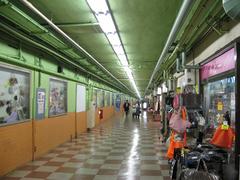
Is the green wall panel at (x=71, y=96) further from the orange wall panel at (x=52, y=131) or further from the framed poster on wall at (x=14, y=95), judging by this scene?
the framed poster on wall at (x=14, y=95)

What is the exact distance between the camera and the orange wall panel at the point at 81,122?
10.3 metres

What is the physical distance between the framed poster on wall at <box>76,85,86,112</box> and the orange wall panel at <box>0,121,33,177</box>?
14.5ft

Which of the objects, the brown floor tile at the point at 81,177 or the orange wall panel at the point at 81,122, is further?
the orange wall panel at the point at 81,122

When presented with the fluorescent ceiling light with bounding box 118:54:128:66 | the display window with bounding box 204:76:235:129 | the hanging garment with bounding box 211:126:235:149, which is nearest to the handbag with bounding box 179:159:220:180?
the hanging garment with bounding box 211:126:235:149

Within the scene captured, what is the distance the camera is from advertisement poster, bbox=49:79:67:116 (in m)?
7.53

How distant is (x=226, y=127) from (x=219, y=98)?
59.2 inches

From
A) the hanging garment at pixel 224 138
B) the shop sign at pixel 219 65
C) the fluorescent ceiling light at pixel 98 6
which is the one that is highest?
the fluorescent ceiling light at pixel 98 6

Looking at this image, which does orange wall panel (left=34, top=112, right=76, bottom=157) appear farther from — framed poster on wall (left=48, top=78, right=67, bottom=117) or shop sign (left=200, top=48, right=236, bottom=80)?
shop sign (left=200, top=48, right=236, bottom=80)

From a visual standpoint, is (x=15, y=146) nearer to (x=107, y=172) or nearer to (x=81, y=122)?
(x=107, y=172)

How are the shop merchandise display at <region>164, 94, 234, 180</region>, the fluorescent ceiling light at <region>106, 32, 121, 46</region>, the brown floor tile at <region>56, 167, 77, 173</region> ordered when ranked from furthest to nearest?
the fluorescent ceiling light at <region>106, 32, 121, 46</region>
the brown floor tile at <region>56, 167, 77, 173</region>
the shop merchandise display at <region>164, 94, 234, 180</region>

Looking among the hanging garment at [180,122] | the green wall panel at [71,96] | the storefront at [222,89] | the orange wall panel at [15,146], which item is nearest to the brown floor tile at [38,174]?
the orange wall panel at [15,146]

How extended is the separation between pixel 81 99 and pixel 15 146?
571 centimetres

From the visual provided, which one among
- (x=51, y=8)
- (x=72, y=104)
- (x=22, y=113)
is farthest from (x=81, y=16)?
(x=72, y=104)

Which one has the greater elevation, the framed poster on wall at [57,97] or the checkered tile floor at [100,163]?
the framed poster on wall at [57,97]
